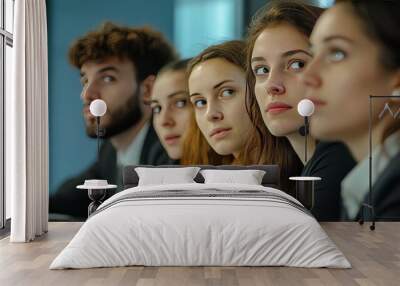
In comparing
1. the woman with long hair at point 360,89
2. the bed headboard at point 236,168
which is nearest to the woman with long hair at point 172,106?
the bed headboard at point 236,168

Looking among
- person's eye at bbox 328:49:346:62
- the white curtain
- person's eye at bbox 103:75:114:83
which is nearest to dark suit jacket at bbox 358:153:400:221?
person's eye at bbox 328:49:346:62

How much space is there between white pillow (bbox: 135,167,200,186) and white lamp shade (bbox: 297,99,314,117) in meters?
1.53

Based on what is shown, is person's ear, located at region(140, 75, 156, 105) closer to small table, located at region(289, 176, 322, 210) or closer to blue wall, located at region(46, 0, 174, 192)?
blue wall, located at region(46, 0, 174, 192)

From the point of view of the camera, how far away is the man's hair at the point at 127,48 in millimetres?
8344

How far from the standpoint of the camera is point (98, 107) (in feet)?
25.5

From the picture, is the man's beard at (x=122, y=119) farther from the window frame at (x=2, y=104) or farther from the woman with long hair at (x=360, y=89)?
the woman with long hair at (x=360, y=89)

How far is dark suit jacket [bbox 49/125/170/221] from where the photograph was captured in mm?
8336

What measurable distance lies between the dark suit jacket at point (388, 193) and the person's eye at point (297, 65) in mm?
1691

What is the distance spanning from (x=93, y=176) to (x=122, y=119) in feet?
2.87

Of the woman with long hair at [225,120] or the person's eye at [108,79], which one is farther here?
the person's eye at [108,79]

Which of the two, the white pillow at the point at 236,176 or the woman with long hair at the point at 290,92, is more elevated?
the woman with long hair at the point at 290,92

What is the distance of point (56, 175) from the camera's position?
8.36m

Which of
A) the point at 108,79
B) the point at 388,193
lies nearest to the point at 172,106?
the point at 108,79

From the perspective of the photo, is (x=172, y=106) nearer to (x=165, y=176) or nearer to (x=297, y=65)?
(x=165, y=176)
